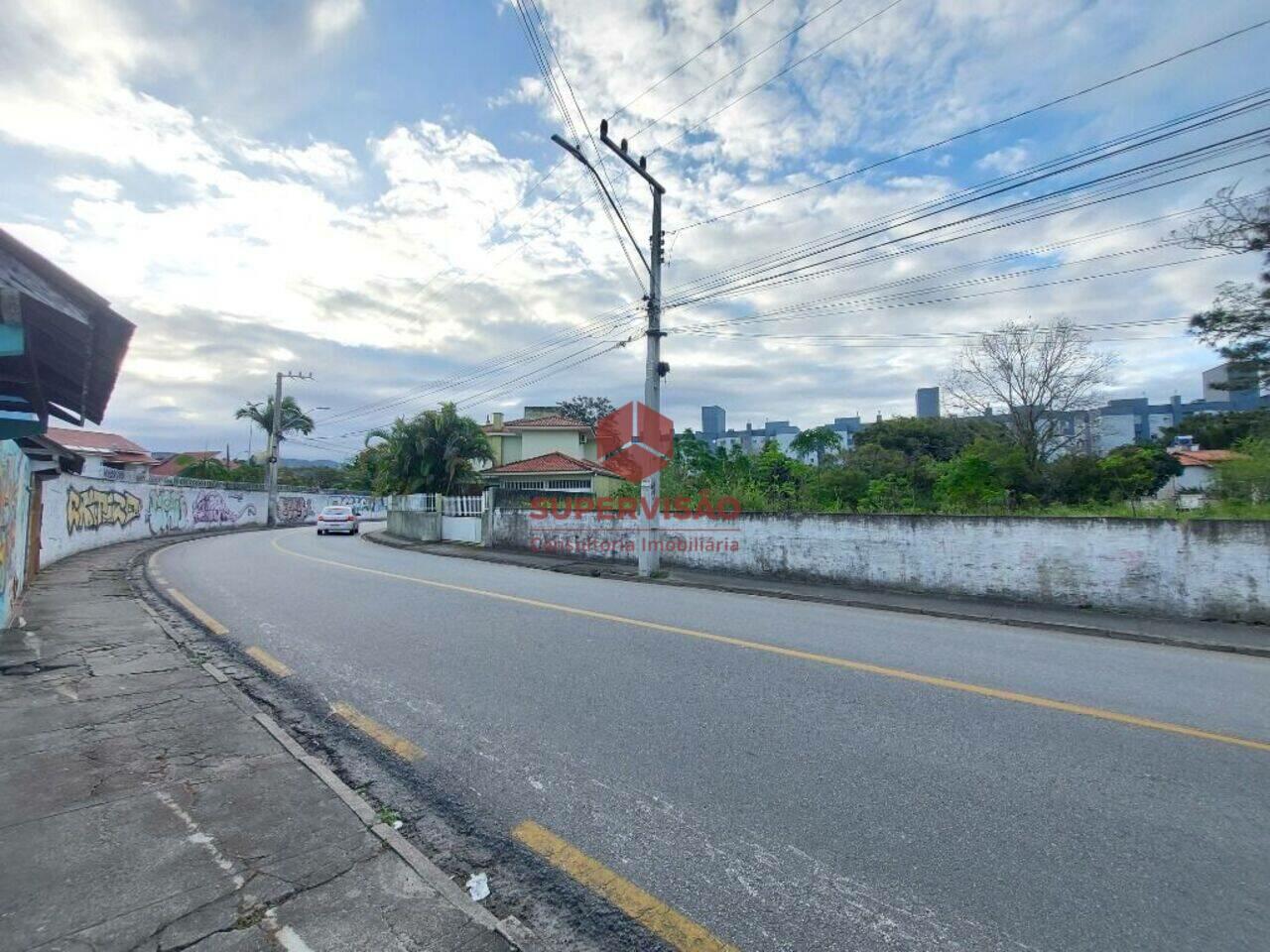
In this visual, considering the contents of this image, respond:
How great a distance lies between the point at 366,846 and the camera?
293 cm

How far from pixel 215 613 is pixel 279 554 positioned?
10054 millimetres

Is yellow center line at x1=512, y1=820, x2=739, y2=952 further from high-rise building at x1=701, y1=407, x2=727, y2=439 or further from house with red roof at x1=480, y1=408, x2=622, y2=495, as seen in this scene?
high-rise building at x1=701, y1=407, x2=727, y2=439

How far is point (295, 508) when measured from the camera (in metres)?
44.2

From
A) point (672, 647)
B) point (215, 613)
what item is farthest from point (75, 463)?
point (672, 647)

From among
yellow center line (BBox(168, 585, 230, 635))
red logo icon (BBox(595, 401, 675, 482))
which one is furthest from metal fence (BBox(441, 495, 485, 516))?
yellow center line (BBox(168, 585, 230, 635))

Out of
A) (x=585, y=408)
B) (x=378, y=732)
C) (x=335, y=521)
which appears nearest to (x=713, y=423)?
(x=585, y=408)

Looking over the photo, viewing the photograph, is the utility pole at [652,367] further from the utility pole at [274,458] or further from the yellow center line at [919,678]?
the utility pole at [274,458]

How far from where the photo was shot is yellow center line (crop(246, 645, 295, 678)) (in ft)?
19.4

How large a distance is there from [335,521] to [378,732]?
92.9 feet

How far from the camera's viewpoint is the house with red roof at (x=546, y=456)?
3145 centimetres

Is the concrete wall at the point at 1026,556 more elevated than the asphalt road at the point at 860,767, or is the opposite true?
the concrete wall at the point at 1026,556

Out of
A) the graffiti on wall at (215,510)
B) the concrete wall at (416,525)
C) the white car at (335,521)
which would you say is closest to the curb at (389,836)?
the concrete wall at (416,525)

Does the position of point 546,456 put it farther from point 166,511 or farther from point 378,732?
point 378,732

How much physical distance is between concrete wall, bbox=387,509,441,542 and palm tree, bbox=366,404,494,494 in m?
1.25
